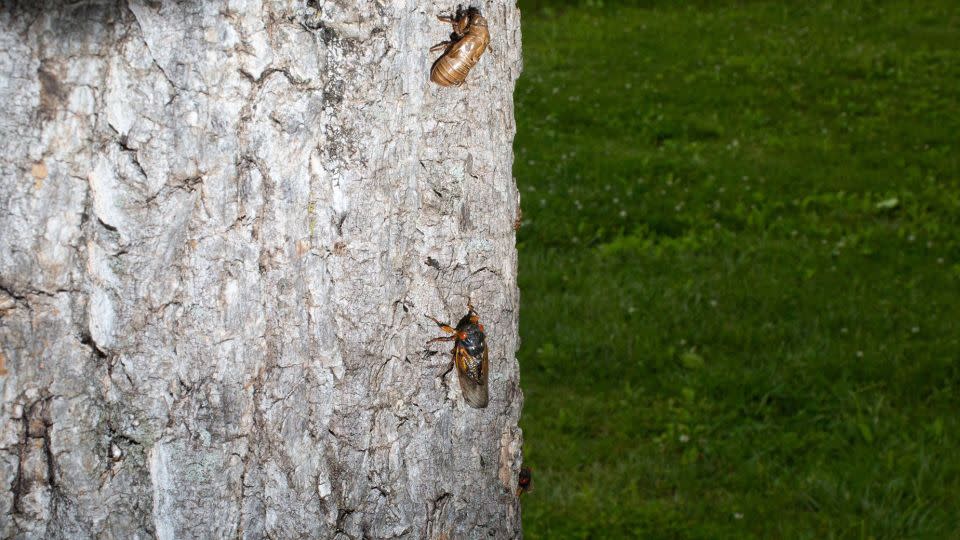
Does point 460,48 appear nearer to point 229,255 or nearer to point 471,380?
point 229,255

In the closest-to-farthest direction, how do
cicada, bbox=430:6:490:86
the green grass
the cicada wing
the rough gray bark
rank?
the rough gray bark
cicada, bbox=430:6:490:86
the cicada wing
the green grass

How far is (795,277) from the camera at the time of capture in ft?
20.2

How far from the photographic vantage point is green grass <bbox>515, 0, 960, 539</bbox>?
4.36 m

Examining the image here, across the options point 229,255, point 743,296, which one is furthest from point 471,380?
point 743,296

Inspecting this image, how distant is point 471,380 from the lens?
80.3 inches

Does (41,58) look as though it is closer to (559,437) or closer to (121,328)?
(121,328)

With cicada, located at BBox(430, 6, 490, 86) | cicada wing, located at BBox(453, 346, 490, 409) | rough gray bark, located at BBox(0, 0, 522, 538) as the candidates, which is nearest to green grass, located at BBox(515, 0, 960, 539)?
cicada wing, located at BBox(453, 346, 490, 409)

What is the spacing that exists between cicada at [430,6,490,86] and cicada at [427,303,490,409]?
0.44 meters

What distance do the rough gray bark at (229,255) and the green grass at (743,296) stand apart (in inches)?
97.4

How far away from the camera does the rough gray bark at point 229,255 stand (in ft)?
5.35

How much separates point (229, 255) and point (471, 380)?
0.55 meters

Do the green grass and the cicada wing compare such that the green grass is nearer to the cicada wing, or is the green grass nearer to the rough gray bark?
the cicada wing

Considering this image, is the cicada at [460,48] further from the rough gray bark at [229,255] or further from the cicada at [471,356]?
the cicada at [471,356]

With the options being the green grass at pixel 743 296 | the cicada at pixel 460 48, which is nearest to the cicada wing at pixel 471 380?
the cicada at pixel 460 48
